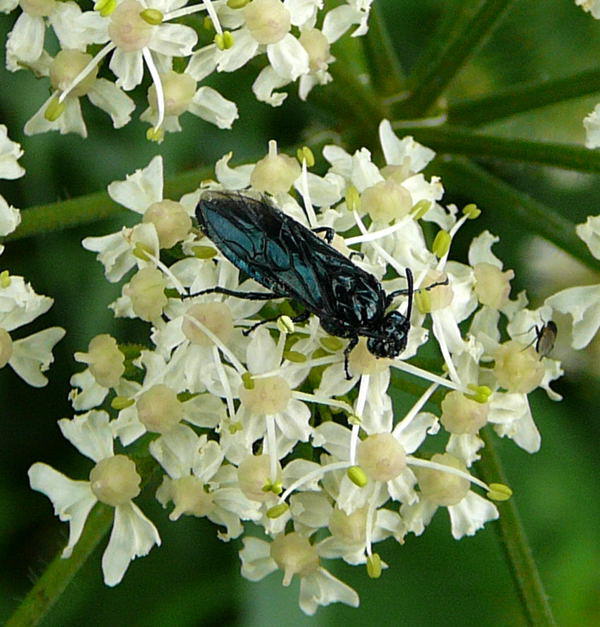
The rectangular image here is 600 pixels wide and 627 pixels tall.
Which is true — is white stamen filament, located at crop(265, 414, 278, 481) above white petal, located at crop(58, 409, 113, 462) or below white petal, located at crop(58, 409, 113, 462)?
above

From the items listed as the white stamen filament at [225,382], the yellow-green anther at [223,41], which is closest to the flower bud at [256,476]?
the white stamen filament at [225,382]

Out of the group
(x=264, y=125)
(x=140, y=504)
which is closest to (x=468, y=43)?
(x=264, y=125)

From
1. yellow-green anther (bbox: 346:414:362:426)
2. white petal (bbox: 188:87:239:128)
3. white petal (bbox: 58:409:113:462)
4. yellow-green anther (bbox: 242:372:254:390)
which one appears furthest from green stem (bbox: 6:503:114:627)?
white petal (bbox: 188:87:239:128)

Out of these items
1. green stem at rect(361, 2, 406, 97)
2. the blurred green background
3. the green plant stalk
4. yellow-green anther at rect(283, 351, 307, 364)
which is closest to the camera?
yellow-green anther at rect(283, 351, 307, 364)

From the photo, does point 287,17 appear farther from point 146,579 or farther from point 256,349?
point 146,579

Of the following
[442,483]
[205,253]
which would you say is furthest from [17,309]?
[442,483]

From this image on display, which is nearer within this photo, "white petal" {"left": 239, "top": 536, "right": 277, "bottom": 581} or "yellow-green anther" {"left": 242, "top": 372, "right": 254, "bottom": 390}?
"yellow-green anther" {"left": 242, "top": 372, "right": 254, "bottom": 390}

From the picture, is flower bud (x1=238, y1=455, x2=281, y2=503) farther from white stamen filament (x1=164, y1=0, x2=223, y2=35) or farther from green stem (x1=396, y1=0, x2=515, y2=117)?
green stem (x1=396, y1=0, x2=515, y2=117)
